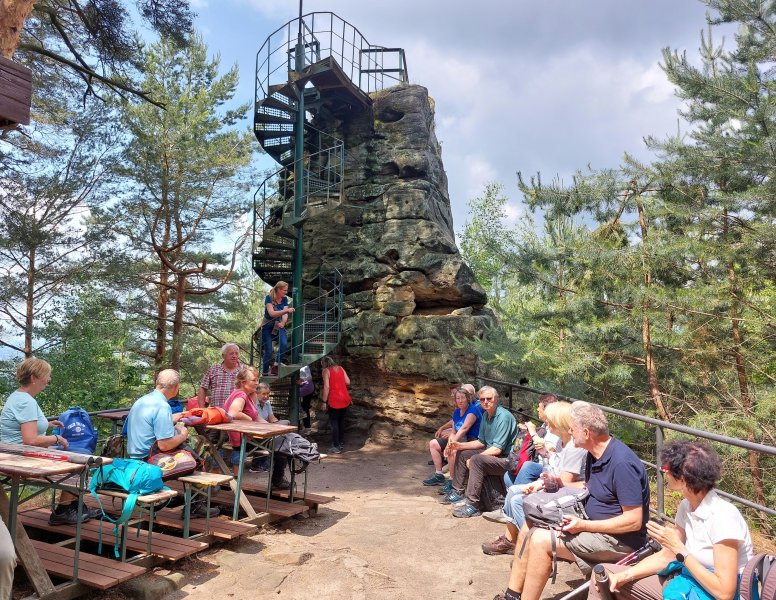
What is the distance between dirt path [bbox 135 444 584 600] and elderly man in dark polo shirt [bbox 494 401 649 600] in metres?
0.58

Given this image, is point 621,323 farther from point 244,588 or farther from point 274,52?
point 274,52

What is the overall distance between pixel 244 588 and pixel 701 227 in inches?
246

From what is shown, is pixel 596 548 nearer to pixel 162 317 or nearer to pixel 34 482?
pixel 34 482

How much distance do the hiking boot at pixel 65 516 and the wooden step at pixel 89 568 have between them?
49 cm

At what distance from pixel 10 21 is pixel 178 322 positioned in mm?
10373

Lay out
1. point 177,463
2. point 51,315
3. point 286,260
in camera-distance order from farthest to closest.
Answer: point 51,315 → point 286,260 → point 177,463

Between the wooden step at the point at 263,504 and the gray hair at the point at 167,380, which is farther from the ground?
the gray hair at the point at 167,380

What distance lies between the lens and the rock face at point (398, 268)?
10180 mm

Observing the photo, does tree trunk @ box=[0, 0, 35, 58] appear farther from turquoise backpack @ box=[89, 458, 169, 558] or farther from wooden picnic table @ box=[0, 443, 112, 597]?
turquoise backpack @ box=[89, 458, 169, 558]

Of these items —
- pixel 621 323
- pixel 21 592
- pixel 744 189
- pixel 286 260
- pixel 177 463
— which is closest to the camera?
pixel 21 592

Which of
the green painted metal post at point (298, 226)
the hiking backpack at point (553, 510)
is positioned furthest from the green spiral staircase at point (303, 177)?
the hiking backpack at point (553, 510)

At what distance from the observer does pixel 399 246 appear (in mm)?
10961

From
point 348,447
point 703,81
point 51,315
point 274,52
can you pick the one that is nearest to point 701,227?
point 703,81

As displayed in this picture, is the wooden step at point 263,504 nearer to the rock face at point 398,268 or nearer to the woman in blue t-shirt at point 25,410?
→ the woman in blue t-shirt at point 25,410
